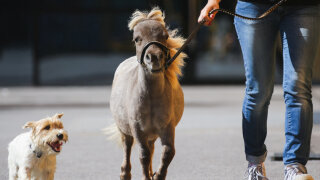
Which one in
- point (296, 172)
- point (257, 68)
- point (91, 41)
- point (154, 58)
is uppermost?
point (154, 58)

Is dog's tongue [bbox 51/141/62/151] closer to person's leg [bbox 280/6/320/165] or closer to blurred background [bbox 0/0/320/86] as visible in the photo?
person's leg [bbox 280/6/320/165]

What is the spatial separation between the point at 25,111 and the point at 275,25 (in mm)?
6785

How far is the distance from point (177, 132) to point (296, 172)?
385cm

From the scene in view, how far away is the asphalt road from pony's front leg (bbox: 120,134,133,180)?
320 millimetres

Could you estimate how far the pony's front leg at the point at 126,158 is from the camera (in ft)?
16.8

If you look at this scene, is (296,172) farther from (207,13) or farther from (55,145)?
(55,145)

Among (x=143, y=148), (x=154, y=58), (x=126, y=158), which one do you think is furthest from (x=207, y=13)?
(x=126, y=158)

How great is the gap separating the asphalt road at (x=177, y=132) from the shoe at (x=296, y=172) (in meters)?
0.85

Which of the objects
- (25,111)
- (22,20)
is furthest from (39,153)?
(22,20)

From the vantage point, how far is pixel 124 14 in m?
16.0

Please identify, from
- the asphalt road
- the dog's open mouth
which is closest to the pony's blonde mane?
the dog's open mouth

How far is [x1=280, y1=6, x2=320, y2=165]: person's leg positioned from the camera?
14.8ft

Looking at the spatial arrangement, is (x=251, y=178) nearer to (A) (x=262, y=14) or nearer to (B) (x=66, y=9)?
(A) (x=262, y=14)

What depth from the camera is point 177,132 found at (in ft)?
27.1
